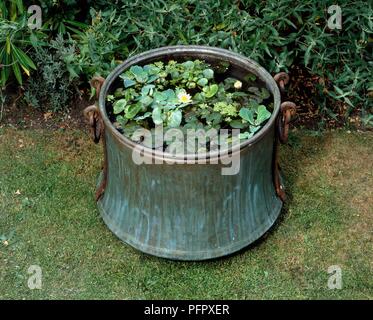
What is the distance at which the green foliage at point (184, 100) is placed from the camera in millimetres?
3381

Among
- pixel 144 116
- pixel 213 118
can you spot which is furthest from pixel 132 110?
pixel 213 118

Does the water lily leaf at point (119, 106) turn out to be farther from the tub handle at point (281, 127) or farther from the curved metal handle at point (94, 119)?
the tub handle at point (281, 127)

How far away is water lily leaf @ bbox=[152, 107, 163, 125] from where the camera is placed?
11.0 feet

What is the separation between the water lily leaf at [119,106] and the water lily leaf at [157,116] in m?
0.16

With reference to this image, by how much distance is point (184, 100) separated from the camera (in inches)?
137

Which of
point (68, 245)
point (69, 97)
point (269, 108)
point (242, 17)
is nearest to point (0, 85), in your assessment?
point (69, 97)

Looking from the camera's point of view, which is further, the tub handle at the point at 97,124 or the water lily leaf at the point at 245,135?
the tub handle at the point at 97,124

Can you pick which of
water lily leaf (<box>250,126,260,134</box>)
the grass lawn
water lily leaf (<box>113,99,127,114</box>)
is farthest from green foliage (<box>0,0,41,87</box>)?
water lily leaf (<box>250,126,260,134</box>)

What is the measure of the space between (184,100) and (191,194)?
532 mm

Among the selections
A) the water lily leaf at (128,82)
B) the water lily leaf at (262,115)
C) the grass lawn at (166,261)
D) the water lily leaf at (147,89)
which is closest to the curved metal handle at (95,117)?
the water lily leaf at (128,82)

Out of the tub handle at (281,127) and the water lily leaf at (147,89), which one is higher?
the water lily leaf at (147,89)

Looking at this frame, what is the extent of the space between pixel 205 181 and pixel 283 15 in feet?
4.47

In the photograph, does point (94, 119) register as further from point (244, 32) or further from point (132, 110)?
point (244, 32)

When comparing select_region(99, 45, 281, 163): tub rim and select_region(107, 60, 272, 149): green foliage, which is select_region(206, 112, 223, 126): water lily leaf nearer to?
select_region(107, 60, 272, 149): green foliage
